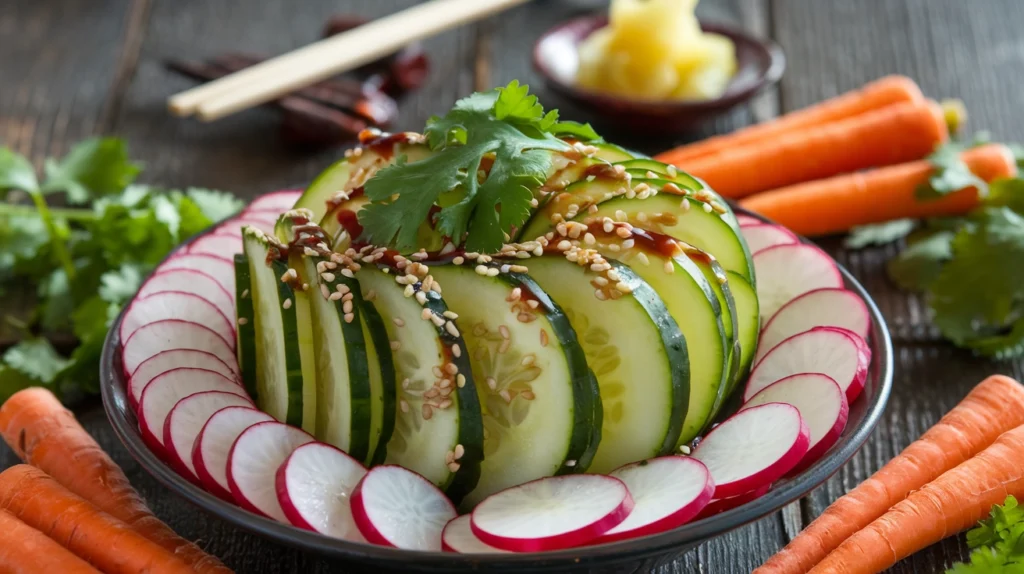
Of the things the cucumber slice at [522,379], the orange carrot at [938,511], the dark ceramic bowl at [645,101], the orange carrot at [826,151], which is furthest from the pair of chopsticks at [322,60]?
the orange carrot at [938,511]

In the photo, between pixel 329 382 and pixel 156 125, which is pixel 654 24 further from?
pixel 329 382

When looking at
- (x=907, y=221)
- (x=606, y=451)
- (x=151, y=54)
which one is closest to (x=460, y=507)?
(x=606, y=451)

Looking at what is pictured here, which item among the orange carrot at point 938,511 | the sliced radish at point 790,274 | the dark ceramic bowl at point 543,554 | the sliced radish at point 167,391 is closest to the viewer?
the dark ceramic bowl at point 543,554

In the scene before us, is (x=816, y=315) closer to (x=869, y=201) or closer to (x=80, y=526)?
(x=869, y=201)

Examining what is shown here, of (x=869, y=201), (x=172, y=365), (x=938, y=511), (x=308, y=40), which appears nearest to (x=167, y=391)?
(x=172, y=365)

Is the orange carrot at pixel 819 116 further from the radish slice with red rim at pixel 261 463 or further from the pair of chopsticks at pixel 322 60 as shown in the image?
the radish slice with red rim at pixel 261 463

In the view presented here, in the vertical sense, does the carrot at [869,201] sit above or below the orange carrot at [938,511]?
below

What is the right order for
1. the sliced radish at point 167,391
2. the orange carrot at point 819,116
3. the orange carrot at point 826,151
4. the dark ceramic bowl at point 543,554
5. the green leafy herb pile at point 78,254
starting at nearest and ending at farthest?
the dark ceramic bowl at point 543,554, the sliced radish at point 167,391, the green leafy herb pile at point 78,254, the orange carrot at point 826,151, the orange carrot at point 819,116
